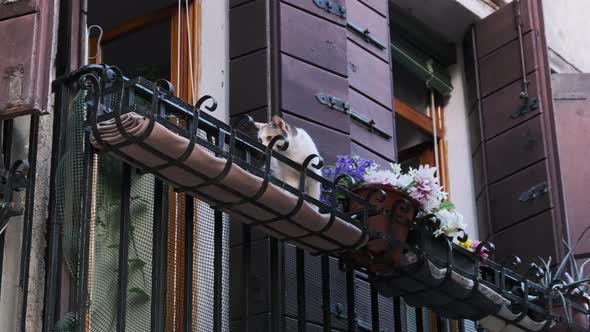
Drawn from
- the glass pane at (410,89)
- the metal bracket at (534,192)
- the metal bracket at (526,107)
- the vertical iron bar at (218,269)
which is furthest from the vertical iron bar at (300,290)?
the glass pane at (410,89)

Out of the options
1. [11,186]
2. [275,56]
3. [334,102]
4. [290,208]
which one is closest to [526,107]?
[334,102]

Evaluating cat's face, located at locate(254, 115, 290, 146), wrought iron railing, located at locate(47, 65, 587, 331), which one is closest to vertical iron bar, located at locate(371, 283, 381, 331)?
wrought iron railing, located at locate(47, 65, 587, 331)

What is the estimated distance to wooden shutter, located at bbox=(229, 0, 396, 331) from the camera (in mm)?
5902

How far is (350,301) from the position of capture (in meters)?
5.90

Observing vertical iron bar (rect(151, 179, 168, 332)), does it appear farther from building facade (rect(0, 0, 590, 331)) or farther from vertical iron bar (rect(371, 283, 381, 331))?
vertical iron bar (rect(371, 283, 381, 331))

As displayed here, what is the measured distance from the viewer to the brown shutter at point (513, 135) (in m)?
7.47

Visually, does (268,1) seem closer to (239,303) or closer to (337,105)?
(337,105)

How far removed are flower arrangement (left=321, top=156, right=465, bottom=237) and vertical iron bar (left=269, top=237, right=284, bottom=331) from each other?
0.93ft

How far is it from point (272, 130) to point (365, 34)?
59.5 inches

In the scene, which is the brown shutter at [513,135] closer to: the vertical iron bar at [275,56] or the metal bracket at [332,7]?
the metal bracket at [332,7]

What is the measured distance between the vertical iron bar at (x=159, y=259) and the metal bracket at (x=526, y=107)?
3004mm

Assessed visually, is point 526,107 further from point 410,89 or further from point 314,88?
point 314,88

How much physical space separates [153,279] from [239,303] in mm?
664

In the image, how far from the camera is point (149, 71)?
6859mm
